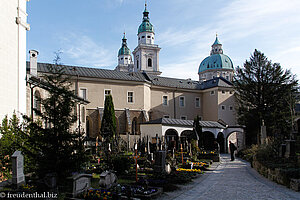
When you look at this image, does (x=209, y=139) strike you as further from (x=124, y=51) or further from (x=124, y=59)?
(x=124, y=51)

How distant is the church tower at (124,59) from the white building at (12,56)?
187 feet

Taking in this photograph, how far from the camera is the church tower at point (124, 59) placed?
7206 cm

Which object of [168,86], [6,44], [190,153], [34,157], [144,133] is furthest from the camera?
[168,86]

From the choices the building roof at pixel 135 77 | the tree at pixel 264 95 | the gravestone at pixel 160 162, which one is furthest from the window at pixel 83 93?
the gravestone at pixel 160 162

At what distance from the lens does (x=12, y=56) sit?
13656 mm

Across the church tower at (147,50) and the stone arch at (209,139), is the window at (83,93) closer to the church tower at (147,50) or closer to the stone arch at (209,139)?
the stone arch at (209,139)

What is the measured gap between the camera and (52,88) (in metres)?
8.47

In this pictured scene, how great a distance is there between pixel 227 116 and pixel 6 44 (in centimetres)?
3213

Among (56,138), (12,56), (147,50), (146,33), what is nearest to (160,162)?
(56,138)

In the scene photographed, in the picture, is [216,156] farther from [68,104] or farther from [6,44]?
[6,44]

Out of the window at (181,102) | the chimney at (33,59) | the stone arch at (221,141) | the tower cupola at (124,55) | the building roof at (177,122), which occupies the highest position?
the tower cupola at (124,55)

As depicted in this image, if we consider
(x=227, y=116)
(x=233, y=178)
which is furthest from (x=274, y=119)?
(x=233, y=178)

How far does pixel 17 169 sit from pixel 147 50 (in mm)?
47285

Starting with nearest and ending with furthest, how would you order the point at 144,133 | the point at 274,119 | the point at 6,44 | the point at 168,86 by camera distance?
the point at 6,44 < the point at 144,133 < the point at 274,119 < the point at 168,86
